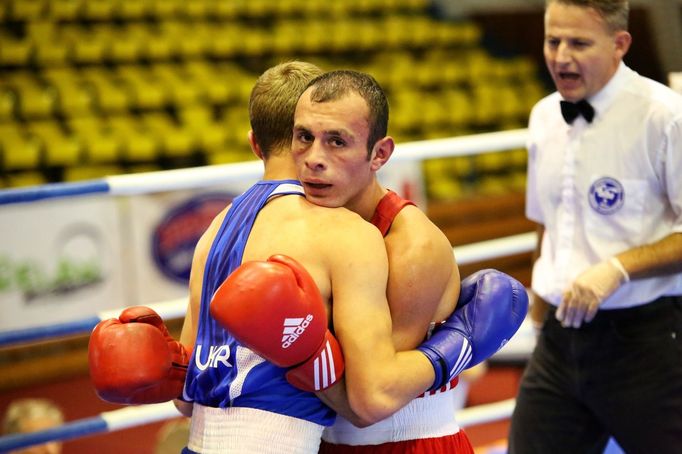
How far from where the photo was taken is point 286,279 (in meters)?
1.54

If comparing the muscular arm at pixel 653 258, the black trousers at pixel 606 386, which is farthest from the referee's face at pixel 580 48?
the black trousers at pixel 606 386

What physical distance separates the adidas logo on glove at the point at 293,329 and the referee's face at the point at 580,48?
1.13 m

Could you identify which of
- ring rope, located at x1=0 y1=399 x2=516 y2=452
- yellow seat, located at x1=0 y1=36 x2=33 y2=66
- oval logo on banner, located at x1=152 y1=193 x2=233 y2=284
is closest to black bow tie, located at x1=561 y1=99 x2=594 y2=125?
ring rope, located at x1=0 y1=399 x2=516 y2=452

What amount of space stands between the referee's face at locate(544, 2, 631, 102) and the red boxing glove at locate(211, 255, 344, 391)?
108 centimetres

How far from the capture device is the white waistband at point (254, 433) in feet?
5.42

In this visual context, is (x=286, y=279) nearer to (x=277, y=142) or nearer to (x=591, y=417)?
(x=277, y=142)

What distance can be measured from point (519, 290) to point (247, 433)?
0.60 meters

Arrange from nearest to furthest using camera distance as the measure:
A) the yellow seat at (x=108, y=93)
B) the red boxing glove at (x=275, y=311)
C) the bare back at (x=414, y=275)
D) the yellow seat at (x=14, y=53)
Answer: the red boxing glove at (x=275, y=311), the bare back at (x=414, y=275), the yellow seat at (x=14, y=53), the yellow seat at (x=108, y=93)

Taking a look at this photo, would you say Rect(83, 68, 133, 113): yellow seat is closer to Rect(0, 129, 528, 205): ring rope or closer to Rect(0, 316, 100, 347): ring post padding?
Rect(0, 129, 528, 205): ring rope

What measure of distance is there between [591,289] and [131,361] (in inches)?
42.1

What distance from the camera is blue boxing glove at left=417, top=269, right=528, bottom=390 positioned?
174 centimetres

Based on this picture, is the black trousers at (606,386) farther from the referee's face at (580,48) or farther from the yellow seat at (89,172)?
the yellow seat at (89,172)

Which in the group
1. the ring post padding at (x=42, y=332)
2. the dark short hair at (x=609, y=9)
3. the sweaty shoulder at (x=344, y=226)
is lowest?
the ring post padding at (x=42, y=332)

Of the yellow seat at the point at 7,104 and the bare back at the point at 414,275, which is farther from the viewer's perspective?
the yellow seat at the point at 7,104
